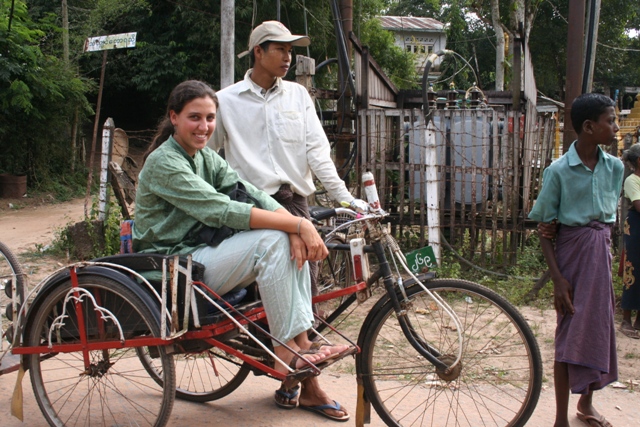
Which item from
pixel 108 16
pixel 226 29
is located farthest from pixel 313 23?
pixel 226 29

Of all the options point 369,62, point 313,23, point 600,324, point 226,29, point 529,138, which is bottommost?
point 600,324

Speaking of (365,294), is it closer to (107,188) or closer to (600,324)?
(600,324)

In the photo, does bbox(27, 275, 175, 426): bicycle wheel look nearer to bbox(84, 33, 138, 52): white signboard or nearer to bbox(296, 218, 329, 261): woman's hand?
bbox(296, 218, 329, 261): woman's hand

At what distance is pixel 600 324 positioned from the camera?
3.00 metres

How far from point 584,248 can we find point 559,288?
23 centimetres

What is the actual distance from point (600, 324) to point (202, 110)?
2.15 meters

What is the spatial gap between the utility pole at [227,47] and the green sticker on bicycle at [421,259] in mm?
5414

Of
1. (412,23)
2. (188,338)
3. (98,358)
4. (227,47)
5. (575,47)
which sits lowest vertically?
(98,358)

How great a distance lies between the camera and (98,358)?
327 centimetres

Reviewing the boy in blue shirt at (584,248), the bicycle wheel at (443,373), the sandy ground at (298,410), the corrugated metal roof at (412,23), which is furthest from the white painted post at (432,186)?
the corrugated metal roof at (412,23)

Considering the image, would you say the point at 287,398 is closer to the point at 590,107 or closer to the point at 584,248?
the point at 584,248

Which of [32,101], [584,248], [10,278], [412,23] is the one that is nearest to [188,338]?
[10,278]

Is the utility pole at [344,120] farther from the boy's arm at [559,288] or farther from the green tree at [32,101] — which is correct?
the green tree at [32,101]

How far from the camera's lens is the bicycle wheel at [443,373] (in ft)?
9.55
